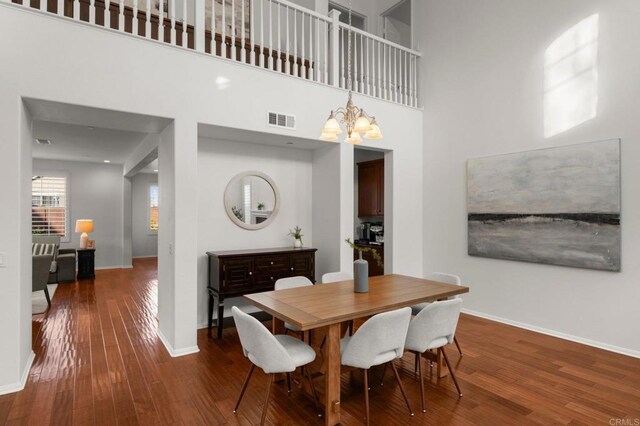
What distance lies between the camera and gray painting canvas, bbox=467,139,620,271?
143 inches

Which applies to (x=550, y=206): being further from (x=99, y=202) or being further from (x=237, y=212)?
(x=99, y=202)

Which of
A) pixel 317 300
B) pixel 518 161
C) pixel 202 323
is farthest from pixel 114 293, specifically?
pixel 518 161

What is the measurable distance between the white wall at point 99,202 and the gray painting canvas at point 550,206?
8.36m

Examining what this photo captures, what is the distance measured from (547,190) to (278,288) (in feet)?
10.7

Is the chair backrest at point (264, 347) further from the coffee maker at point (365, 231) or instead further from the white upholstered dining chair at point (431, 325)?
the coffee maker at point (365, 231)

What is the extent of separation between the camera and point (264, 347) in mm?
2168

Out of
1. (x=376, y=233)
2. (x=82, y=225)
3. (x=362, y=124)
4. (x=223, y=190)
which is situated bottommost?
(x=376, y=233)

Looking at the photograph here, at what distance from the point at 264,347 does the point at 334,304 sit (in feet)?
2.02

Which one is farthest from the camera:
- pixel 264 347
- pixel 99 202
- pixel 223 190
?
pixel 99 202

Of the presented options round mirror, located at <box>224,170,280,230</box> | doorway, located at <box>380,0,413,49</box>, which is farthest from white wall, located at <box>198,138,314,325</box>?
doorway, located at <box>380,0,413,49</box>

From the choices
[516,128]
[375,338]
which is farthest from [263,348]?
[516,128]

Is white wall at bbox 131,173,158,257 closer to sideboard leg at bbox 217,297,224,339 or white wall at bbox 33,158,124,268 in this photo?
white wall at bbox 33,158,124,268

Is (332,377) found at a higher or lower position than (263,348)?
lower

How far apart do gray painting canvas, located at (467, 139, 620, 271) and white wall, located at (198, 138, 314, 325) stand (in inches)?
90.7
